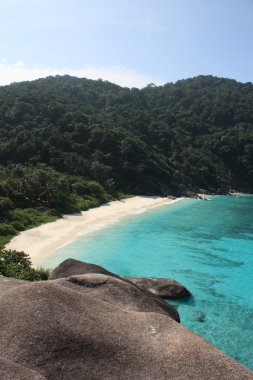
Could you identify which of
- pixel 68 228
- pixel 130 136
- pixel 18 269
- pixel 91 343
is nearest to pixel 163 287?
pixel 18 269

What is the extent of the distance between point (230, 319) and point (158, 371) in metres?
16.7

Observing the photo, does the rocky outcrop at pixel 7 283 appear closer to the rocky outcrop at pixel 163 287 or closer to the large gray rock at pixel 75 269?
the large gray rock at pixel 75 269

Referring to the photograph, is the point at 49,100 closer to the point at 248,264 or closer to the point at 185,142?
the point at 185,142

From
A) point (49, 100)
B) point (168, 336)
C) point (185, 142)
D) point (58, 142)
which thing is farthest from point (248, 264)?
point (185, 142)

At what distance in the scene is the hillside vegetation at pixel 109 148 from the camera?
5594 centimetres

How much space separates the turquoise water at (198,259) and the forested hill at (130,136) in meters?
17.1

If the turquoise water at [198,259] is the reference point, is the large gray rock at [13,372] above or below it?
above

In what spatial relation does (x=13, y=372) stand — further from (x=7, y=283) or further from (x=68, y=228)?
(x=68, y=228)

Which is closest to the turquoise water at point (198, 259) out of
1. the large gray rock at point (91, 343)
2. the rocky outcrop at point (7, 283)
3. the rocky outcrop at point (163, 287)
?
the rocky outcrop at point (163, 287)

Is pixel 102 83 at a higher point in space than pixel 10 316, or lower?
higher

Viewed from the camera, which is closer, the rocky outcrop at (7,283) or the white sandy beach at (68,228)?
the rocky outcrop at (7,283)

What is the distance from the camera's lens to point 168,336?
11.2m

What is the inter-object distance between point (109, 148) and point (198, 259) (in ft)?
186

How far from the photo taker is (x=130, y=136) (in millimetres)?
102000
